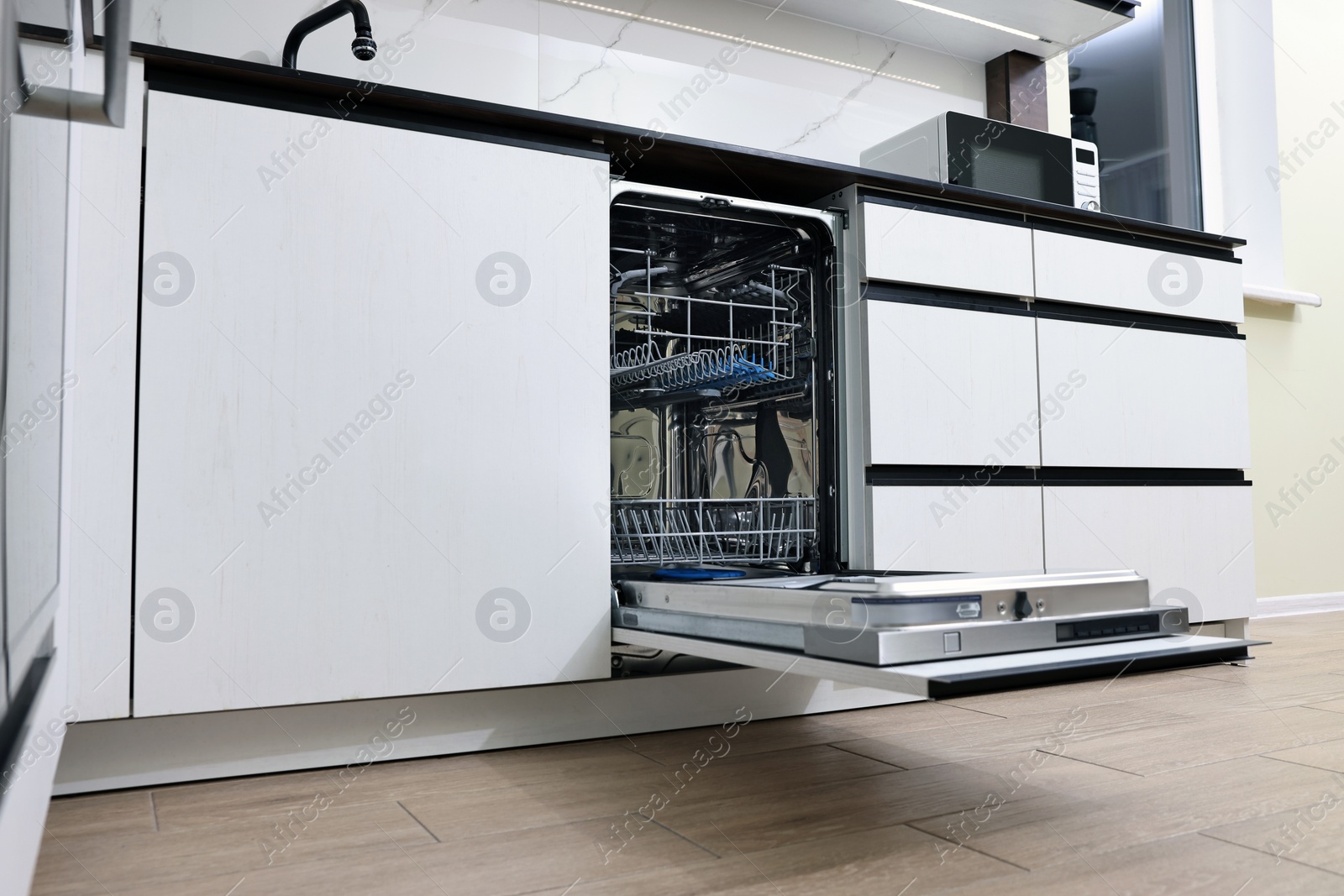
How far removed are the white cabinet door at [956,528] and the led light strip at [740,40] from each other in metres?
1.31

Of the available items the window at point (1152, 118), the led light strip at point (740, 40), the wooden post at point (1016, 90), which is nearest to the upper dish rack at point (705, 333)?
the led light strip at point (740, 40)

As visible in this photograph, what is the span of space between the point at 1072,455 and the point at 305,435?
1506 millimetres

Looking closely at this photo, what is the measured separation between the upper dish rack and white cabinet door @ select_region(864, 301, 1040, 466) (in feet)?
0.54

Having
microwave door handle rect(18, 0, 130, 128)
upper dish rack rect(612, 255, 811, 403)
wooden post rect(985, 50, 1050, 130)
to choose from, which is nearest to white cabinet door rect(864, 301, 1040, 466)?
upper dish rack rect(612, 255, 811, 403)

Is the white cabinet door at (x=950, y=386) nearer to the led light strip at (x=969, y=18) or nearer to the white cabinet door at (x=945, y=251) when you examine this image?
the white cabinet door at (x=945, y=251)

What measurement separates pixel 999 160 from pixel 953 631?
153 cm

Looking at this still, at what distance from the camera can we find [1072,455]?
203 cm

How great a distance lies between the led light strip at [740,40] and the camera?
2281mm

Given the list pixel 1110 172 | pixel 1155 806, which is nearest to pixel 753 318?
pixel 1155 806

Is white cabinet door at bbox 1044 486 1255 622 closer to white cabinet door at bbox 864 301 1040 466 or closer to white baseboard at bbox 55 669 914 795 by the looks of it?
white cabinet door at bbox 864 301 1040 466

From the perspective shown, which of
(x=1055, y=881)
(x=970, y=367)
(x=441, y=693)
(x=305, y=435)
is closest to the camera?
(x=1055, y=881)

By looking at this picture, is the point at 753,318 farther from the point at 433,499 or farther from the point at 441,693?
the point at 441,693

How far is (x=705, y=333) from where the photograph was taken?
198cm

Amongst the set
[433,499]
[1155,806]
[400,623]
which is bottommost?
[1155,806]
